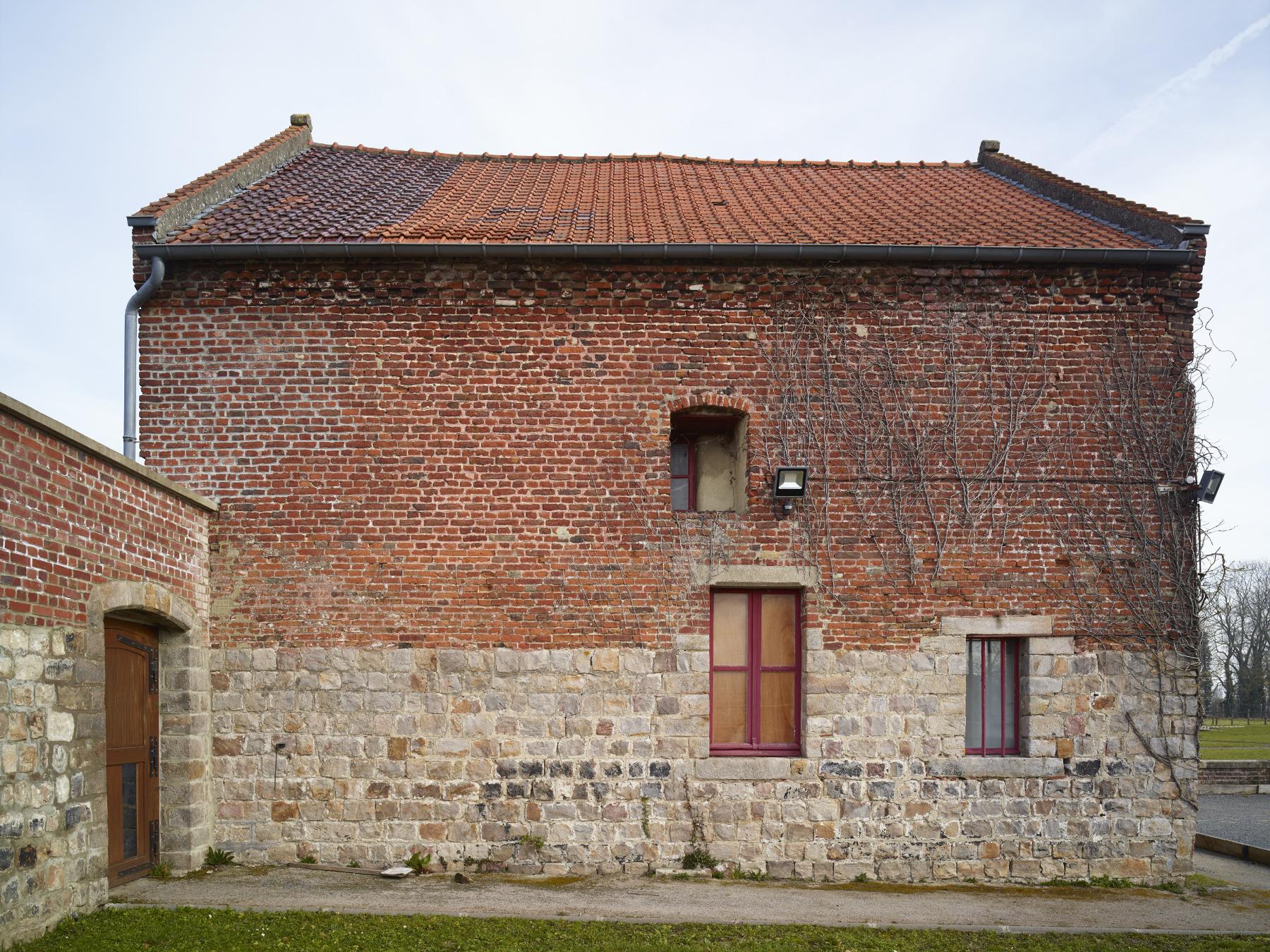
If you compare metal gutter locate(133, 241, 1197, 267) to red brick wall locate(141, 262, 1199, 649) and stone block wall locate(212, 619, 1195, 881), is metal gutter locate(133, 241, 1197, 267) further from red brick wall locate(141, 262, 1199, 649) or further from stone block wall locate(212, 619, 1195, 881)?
stone block wall locate(212, 619, 1195, 881)

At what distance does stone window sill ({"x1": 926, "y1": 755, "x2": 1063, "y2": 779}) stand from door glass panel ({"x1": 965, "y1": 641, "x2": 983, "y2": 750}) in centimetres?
24

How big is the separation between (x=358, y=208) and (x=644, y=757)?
6.47 metres

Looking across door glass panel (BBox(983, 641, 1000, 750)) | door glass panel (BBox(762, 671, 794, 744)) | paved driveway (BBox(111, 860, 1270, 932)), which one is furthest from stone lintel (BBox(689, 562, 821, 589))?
paved driveway (BBox(111, 860, 1270, 932))

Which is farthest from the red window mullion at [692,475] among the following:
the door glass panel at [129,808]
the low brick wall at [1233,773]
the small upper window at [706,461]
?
the low brick wall at [1233,773]

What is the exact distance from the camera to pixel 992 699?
8.56 meters

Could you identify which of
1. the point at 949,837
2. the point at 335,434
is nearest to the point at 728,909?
the point at 949,837

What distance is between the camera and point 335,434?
27.7ft

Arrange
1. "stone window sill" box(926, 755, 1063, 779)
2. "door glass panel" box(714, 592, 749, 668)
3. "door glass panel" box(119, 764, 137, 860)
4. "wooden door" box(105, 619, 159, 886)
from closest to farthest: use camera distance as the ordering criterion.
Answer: "wooden door" box(105, 619, 159, 886) < "door glass panel" box(119, 764, 137, 860) < "stone window sill" box(926, 755, 1063, 779) < "door glass panel" box(714, 592, 749, 668)

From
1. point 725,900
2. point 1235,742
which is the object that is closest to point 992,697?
point 725,900

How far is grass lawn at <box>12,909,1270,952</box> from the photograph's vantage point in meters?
5.82

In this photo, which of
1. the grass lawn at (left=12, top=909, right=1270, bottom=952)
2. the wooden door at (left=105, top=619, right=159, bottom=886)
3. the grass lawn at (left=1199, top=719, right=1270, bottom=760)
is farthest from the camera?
the grass lawn at (left=1199, top=719, right=1270, bottom=760)

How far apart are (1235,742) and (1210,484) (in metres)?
21.8

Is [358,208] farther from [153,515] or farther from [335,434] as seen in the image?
[153,515]

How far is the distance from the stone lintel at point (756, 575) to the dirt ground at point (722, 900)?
2684 mm
